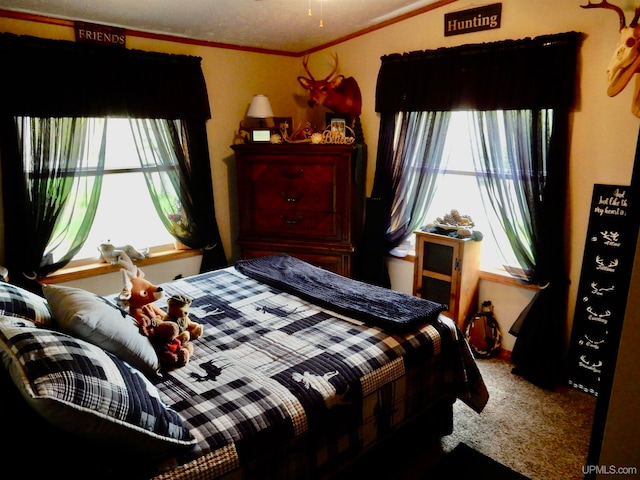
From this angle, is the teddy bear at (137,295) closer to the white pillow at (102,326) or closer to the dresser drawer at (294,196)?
the white pillow at (102,326)

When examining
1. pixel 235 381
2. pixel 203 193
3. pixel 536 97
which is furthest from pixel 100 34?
pixel 536 97

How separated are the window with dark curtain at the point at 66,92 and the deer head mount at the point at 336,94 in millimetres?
884

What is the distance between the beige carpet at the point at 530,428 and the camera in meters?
2.17

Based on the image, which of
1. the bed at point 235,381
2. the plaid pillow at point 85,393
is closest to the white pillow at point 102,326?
the bed at point 235,381

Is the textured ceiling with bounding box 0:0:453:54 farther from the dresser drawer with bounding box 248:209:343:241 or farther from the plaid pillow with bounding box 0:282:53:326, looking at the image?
the plaid pillow with bounding box 0:282:53:326

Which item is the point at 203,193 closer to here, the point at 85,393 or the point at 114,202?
the point at 114,202

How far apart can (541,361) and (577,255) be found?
702 millimetres

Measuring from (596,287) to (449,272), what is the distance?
0.91 meters

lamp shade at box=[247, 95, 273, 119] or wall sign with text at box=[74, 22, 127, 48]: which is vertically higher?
wall sign with text at box=[74, 22, 127, 48]

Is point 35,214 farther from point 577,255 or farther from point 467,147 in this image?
point 577,255

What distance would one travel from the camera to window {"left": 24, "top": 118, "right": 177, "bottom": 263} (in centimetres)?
315

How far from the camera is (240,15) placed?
10.4ft

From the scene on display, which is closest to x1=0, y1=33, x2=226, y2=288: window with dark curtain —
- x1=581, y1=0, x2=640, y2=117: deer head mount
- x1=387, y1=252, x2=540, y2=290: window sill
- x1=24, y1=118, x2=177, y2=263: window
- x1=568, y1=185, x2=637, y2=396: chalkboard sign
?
x1=24, y1=118, x2=177, y2=263: window

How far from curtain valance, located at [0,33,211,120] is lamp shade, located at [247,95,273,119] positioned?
36cm
